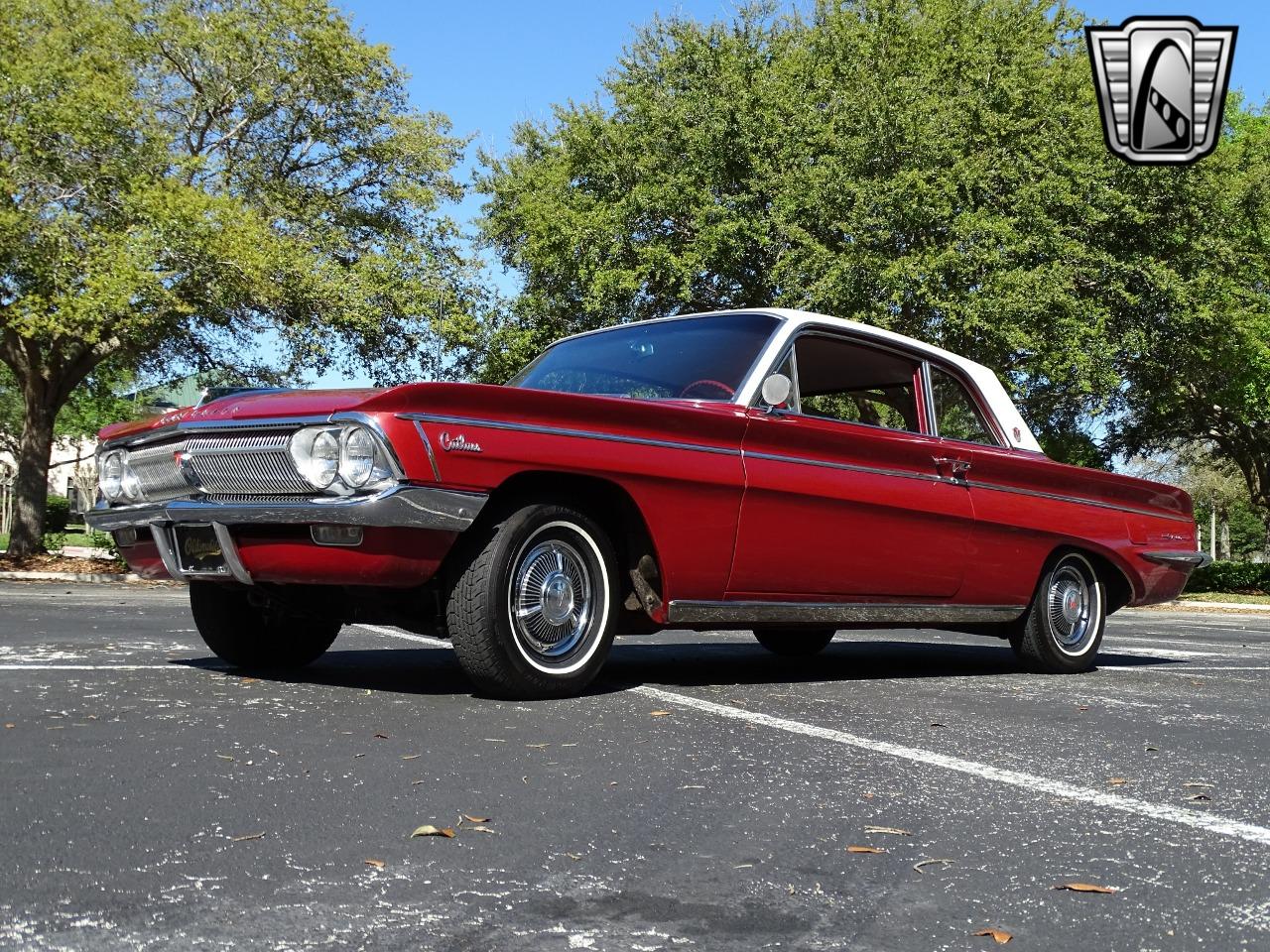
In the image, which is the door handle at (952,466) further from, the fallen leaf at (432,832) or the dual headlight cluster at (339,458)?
the fallen leaf at (432,832)

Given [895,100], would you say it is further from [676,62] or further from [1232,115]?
[1232,115]

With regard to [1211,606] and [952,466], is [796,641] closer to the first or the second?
[952,466]

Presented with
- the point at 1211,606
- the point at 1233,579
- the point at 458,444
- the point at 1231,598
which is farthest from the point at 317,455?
the point at 1233,579

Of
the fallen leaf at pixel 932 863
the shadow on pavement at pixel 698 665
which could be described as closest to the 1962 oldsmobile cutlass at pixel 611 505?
the shadow on pavement at pixel 698 665

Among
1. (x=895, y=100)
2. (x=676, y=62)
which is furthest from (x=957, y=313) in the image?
(x=676, y=62)

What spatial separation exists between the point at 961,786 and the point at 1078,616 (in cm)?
423

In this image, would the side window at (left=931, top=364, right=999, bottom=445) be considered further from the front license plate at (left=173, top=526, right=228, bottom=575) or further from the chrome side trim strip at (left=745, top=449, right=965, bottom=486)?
the front license plate at (left=173, top=526, right=228, bottom=575)

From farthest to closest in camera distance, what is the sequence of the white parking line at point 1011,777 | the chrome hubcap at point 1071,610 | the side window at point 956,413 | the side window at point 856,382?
the chrome hubcap at point 1071,610 < the side window at point 956,413 < the side window at point 856,382 < the white parking line at point 1011,777

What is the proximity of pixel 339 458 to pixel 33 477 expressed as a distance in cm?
2256

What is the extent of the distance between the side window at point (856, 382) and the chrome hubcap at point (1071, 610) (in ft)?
4.58

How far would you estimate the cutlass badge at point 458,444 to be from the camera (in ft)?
16.3

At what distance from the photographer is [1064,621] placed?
25.3 feet

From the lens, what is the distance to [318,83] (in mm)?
26062

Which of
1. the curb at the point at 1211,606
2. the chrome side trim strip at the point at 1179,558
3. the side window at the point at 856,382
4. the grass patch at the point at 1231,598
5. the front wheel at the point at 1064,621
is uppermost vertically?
the side window at the point at 856,382
